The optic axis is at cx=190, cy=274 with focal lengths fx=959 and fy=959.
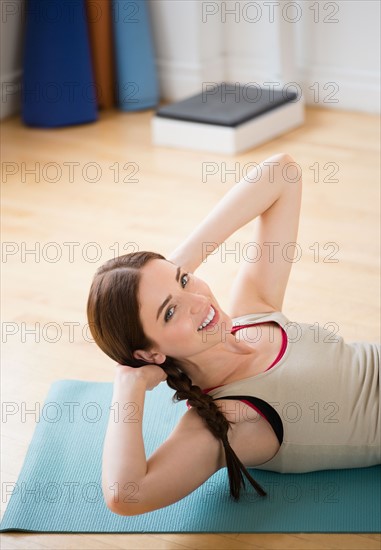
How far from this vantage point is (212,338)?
5.96ft

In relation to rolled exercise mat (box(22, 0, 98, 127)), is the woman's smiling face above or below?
above

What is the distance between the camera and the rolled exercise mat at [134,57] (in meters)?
4.60

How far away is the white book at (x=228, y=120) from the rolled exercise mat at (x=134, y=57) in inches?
17.3

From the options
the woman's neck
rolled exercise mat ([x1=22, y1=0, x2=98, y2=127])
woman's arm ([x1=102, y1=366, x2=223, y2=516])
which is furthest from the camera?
rolled exercise mat ([x1=22, y1=0, x2=98, y2=127])

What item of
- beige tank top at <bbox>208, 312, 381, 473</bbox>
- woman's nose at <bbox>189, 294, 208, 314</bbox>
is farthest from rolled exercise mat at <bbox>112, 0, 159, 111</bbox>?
woman's nose at <bbox>189, 294, 208, 314</bbox>

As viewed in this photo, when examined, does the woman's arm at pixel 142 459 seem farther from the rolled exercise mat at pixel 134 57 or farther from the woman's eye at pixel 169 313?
the rolled exercise mat at pixel 134 57

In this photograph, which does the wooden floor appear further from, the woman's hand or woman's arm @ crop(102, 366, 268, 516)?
the woman's hand

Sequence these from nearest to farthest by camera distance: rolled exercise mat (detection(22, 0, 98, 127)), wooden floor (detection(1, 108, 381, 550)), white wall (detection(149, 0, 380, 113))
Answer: wooden floor (detection(1, 108, 381, 550))
white wall (detection(149, 0, 380, 113))
rolled exercise mat (detection(22, 0, 98, 127))

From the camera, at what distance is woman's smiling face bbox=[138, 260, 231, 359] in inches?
69.3

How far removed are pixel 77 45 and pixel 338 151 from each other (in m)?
1.38

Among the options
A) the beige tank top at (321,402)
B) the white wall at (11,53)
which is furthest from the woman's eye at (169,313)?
the white wall at (11,53)

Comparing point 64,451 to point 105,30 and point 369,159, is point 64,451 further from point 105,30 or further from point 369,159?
point 105,30

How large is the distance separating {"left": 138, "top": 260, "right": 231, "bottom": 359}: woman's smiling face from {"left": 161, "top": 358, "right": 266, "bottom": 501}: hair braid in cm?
7

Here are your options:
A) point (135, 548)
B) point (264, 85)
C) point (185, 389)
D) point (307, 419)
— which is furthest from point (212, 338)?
point (264, 85)
